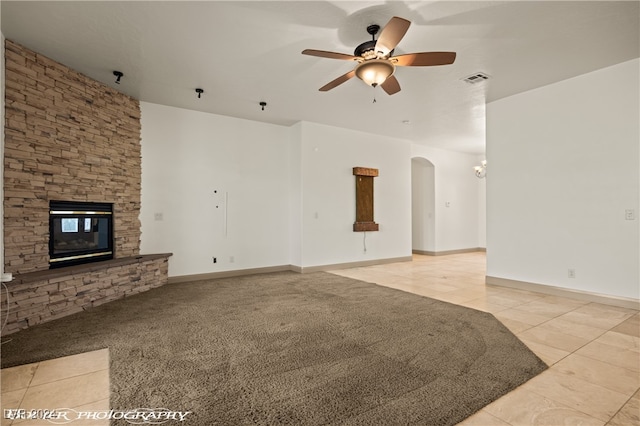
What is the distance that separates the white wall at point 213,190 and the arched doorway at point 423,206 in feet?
14.4

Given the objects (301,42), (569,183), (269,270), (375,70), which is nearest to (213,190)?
(269,270)

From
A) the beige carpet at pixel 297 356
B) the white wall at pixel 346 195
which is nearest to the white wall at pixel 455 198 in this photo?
the white wall at pixel 346 195

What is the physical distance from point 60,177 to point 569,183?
6700 millimetres

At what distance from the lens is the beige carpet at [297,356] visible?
1.88m

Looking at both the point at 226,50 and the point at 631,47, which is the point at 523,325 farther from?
the point at 226,50

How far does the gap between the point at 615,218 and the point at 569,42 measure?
2.26 meters

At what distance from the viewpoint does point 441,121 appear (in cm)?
636

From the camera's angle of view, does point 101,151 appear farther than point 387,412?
Yes

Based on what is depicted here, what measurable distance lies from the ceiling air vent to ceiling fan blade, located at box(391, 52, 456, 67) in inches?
63.4

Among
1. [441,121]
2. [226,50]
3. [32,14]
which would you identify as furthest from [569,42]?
[32,14]

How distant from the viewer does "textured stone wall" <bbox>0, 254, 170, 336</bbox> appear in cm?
319

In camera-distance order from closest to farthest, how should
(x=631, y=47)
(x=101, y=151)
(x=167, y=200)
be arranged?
(x=631, y=47)
(x=101, y=151)
(x=167, y=200)

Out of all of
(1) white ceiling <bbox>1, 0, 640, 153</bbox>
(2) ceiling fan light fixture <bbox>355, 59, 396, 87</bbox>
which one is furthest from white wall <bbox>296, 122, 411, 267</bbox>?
(2) ceiling fan light fixture <bbox>355, 59, 396, 87</bbox>

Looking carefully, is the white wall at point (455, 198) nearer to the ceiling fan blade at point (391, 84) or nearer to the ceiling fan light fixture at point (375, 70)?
the ceiling fan blade at point (391, 84)
